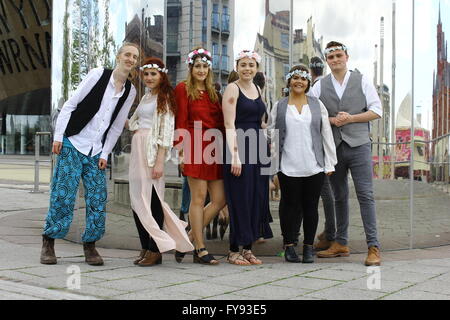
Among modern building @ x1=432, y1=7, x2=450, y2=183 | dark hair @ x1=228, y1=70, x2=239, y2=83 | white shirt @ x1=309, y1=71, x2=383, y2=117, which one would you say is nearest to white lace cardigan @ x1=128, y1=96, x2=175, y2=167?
dark hair @ x1=228, y1=70, x2=239, y2=83

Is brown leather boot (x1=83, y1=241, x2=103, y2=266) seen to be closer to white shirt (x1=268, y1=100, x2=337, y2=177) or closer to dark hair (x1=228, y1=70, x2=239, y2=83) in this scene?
white shirt (x1=268, y1=100, x2=337, y2=177)

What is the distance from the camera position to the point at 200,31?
513 cm

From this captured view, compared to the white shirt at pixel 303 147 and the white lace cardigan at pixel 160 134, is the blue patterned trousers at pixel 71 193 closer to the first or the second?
the white lace cardigan at pixel 160 134

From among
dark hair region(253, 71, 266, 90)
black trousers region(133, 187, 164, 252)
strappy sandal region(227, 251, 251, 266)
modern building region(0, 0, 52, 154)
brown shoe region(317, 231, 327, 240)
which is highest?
modern building region(0, 0, 52, 154)

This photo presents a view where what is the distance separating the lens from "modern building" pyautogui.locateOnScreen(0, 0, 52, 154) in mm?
39531

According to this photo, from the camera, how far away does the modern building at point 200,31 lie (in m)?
5.11

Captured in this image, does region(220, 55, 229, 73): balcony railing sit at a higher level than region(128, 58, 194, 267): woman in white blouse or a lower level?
higher

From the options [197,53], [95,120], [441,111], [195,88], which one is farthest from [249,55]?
[441,111]

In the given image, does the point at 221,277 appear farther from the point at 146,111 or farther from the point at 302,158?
the point at 146,111

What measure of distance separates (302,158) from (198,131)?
837 mm

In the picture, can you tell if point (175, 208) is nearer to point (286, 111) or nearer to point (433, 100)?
point (286, 111)

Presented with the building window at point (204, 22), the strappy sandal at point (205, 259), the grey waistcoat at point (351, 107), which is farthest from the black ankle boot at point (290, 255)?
the building window at point (204, 22)

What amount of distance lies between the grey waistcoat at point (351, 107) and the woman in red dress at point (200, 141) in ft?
3.02

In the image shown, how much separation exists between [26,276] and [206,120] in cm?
170
